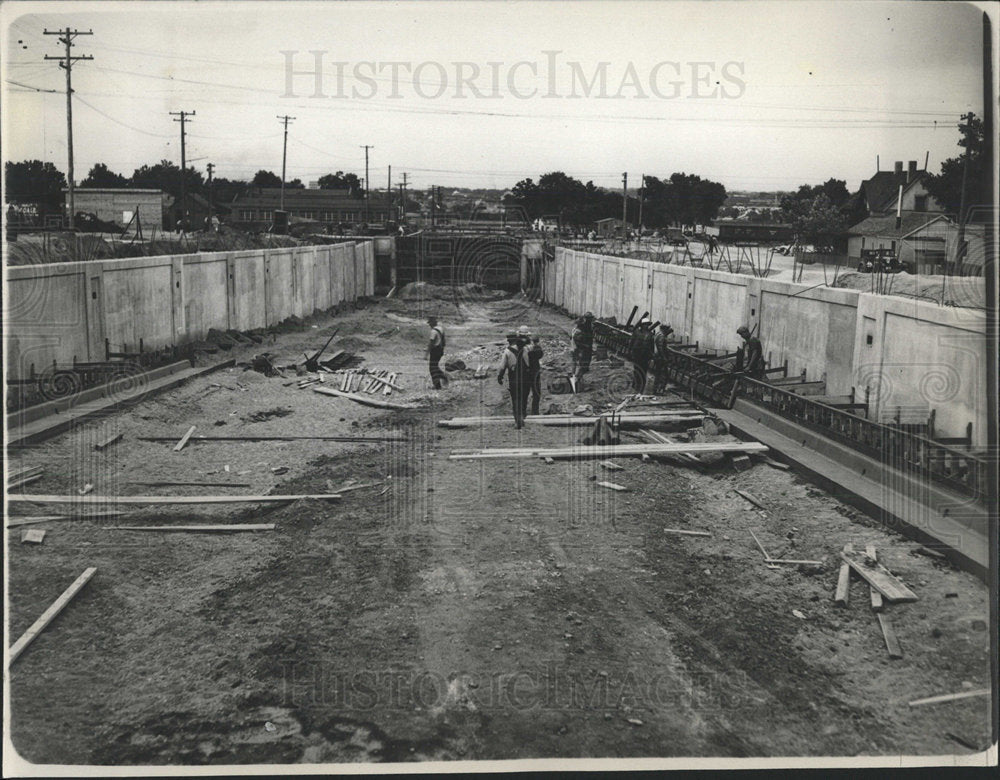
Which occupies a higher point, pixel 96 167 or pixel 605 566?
pixel 96 167

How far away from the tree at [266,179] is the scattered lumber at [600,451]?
11993 cm

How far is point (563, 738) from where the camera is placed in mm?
5672

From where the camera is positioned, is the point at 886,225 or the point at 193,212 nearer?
the point at 886,225

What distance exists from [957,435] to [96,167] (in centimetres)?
8290

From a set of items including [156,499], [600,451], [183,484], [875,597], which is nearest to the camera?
[875,597]

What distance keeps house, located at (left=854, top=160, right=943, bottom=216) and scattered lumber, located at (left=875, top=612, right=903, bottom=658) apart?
146 ft

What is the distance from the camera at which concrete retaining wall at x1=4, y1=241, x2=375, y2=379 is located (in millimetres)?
14188

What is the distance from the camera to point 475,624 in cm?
747

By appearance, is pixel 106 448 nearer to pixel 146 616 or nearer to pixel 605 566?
pixel 146 616

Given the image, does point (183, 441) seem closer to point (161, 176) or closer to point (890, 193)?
point (890, 193)

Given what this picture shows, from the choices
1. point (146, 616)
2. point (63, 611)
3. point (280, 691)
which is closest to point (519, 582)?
point (280, 691)

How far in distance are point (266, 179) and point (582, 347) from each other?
11721 cm

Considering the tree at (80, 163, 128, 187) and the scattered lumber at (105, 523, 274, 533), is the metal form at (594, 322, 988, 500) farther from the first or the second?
the tree at (80, 163, 128, 187)

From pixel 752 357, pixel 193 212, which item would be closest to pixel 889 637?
pixel 752 357
